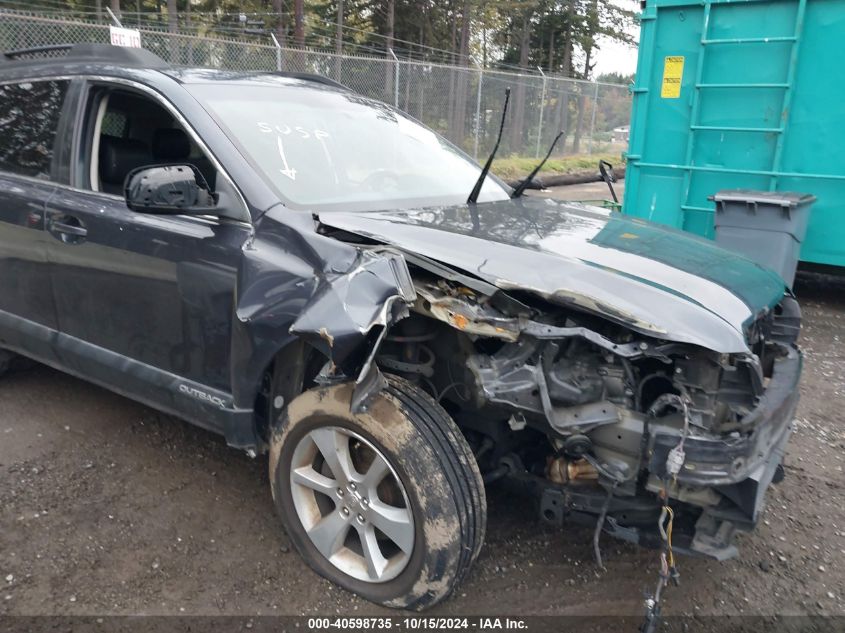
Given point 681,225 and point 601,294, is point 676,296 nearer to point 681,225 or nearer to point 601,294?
point 601,294

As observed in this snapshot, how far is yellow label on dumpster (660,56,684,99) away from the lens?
23.2 feet

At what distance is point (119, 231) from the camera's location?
305cm

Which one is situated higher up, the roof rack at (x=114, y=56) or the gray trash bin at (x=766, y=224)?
the roof rack at (x=114, y=56)

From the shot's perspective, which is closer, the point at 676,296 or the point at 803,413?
the point at 676,296

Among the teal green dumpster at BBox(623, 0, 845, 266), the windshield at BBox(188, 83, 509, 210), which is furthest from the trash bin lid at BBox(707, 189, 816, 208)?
the windshield at BBox(188, 83, 509, 210)

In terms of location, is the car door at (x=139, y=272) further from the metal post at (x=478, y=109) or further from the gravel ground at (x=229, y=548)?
the metal post at (x=478, y=109)

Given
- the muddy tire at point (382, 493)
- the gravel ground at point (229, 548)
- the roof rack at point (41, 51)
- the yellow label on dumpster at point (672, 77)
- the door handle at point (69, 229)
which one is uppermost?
the yellow label on dumpster at point (672, 77)

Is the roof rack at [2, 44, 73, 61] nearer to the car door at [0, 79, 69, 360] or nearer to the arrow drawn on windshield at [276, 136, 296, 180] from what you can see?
the car door at [0, 79, 69, 360]

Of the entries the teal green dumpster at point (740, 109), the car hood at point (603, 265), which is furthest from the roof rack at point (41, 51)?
the teal green dumpster at point (740, 109)

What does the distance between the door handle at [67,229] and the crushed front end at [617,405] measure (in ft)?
5.43

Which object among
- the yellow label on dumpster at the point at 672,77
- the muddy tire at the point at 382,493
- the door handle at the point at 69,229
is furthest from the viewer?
the yellow label on dumpster at the point at 672,77

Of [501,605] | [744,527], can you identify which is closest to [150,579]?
[501,605]

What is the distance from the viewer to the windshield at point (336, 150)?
9.48 ft

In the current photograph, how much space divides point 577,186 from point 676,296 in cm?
1661
